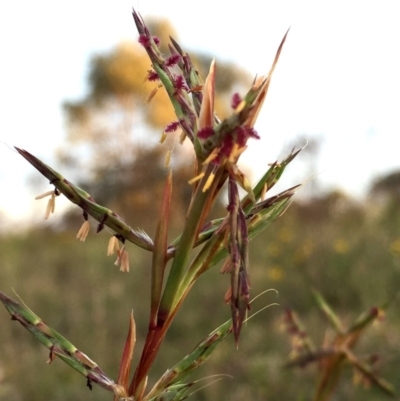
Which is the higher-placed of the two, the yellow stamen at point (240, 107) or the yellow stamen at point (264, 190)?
the yellow stamen at point (240, 107)

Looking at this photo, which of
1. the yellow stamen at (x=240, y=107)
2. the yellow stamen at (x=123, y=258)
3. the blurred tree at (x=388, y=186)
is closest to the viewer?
the yellow stamen at (x=240, y=107)

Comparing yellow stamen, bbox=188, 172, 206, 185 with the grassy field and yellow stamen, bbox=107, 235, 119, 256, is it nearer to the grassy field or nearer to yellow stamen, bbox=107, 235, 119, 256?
yellow stamen, bbox=107, 235, 119, 256

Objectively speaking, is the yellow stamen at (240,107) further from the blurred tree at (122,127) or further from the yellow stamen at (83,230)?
the blurred tree at (122,127)

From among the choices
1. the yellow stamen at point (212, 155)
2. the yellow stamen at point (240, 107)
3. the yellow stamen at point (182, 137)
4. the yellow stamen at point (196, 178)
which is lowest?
the yellow stamen at point (196, 178)

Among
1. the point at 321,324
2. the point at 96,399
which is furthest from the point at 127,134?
the point at 96,399

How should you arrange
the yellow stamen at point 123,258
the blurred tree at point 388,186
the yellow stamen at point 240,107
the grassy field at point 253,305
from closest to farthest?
the yellow stamen at point 240,107 → the yellow stamen at point 123,258 → the grassy field at point 253,305 → the blurred tree at point 388,186

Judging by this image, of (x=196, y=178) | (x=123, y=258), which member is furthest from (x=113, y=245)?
(x=196, y=178)

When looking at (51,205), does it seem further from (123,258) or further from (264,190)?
(264,190)

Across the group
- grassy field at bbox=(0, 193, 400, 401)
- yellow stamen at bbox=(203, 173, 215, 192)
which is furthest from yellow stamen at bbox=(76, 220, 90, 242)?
grassy field at bbox=(0, 193, 400, 401)

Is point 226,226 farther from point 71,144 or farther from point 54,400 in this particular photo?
point 71,144

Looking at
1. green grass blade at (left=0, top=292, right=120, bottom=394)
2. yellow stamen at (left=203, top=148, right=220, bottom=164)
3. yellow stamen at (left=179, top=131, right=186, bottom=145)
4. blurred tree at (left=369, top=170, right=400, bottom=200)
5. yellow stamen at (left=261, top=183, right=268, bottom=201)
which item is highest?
blurred tree at (left=369, top=170, right=400, bottom=200)

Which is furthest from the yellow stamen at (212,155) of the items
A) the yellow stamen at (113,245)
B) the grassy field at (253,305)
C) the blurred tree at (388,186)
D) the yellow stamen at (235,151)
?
the blurred tree at (388,186)
